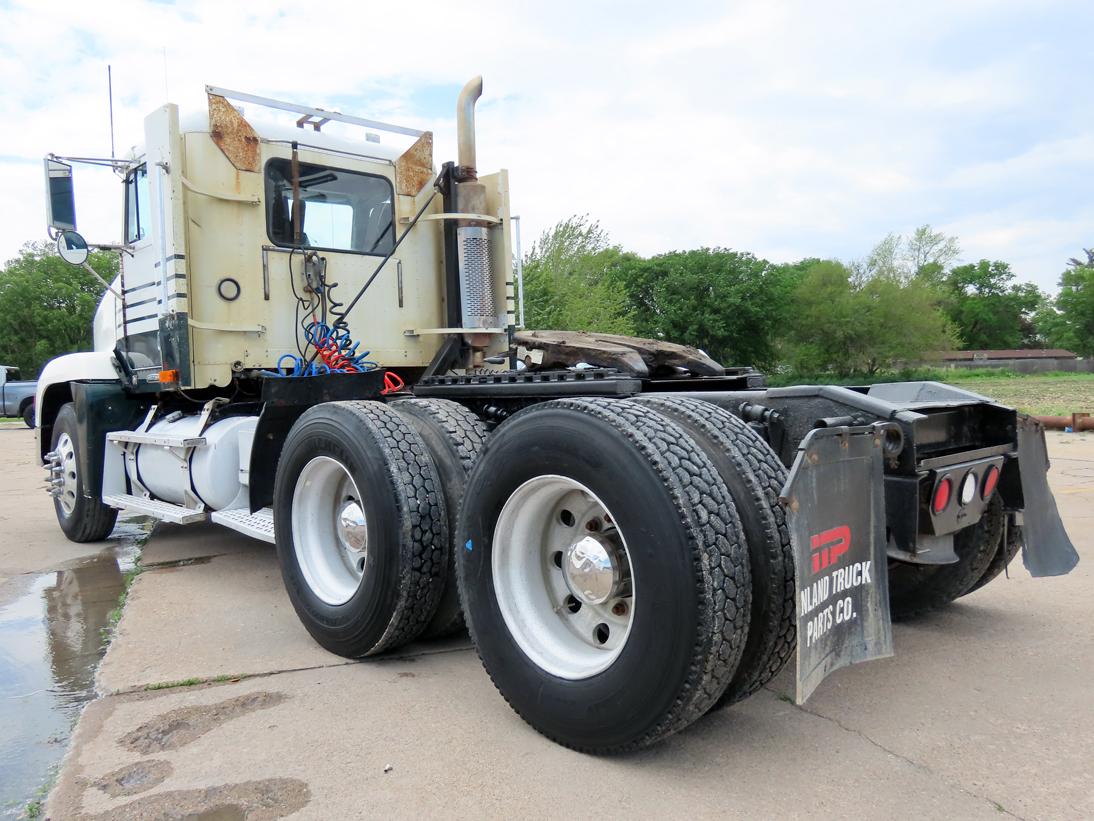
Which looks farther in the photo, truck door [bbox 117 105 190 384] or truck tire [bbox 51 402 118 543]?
truck tire [bbox 51 402 118 543]

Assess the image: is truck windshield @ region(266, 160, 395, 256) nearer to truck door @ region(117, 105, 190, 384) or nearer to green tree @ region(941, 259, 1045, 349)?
truck door @ region(117, 105, 190, 384)

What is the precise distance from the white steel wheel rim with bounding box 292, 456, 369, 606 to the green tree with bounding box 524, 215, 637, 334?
2707cm

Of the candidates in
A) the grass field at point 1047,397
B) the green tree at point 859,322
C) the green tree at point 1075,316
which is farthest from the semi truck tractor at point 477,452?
the green tree at point 1075,316

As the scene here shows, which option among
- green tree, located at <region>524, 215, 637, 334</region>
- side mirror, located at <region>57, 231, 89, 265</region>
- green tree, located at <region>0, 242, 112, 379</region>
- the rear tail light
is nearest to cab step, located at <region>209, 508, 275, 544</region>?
side mirror, located at <region>57, 231, 89, 265</region>

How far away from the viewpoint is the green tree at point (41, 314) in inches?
1849

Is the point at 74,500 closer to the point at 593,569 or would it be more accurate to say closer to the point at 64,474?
the point at 64,474

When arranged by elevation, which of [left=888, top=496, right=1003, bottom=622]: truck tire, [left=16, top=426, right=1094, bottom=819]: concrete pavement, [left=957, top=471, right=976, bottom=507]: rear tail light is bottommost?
[left=16, top=426, right=1094, bottom=819]: concrete pavement

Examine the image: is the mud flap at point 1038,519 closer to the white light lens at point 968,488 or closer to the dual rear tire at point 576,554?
the white light lens at point 968,488

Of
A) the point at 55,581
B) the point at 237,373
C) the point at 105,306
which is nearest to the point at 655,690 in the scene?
the point at 237,373

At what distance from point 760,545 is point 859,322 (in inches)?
2344

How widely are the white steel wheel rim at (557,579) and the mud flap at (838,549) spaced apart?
0.65m

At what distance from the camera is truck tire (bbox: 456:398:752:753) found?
8.04 feet

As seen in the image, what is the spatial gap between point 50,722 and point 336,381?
Answer: 254 cm

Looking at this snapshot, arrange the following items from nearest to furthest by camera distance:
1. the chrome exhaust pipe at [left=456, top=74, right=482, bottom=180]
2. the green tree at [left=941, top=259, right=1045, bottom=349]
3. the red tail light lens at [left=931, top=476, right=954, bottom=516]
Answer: the red tail light lens at [left=931, top=476, right=954, bottom=516]
the chrome exhaust pipe at [left=456, top=74, right=482, bottom=180]
the green tree at [left=941, top=259, right=1045, bottom=349]
